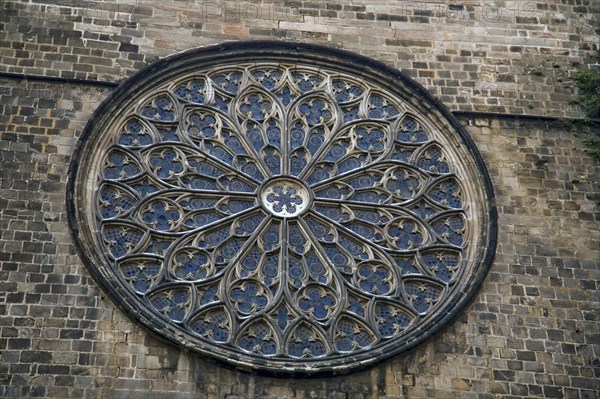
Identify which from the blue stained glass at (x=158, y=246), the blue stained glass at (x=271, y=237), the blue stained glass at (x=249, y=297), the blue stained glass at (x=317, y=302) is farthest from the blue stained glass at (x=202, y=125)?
the blue stained glass at (x=317, y=302)

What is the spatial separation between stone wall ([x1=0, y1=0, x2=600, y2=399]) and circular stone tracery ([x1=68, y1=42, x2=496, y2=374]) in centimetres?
27

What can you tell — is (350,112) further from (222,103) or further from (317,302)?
(317,302)

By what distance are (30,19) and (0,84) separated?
1220 mm

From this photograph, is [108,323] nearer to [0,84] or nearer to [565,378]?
[0,84]

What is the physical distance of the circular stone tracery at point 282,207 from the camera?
19.2 meters

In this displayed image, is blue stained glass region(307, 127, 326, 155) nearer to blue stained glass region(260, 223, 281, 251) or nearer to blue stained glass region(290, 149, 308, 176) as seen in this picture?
blue stained glass region(290, 149, 308, 176)

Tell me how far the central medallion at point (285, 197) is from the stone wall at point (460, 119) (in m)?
2.46

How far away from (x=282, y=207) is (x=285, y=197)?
7.4 inches

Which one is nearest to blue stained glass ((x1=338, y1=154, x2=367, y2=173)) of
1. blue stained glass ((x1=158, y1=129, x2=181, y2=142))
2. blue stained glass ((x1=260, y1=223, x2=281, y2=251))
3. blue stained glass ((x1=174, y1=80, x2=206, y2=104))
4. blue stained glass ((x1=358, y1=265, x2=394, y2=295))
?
A: blue stained glass ((x1=260, y1=223, x2=281, y2=251))

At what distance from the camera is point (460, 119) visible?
2130 centimetres

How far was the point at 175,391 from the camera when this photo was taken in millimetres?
18359

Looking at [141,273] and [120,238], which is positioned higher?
[120,238]

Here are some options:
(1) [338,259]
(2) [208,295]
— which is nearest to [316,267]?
(1) [338,259]

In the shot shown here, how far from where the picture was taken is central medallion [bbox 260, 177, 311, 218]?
20314 millimetres
